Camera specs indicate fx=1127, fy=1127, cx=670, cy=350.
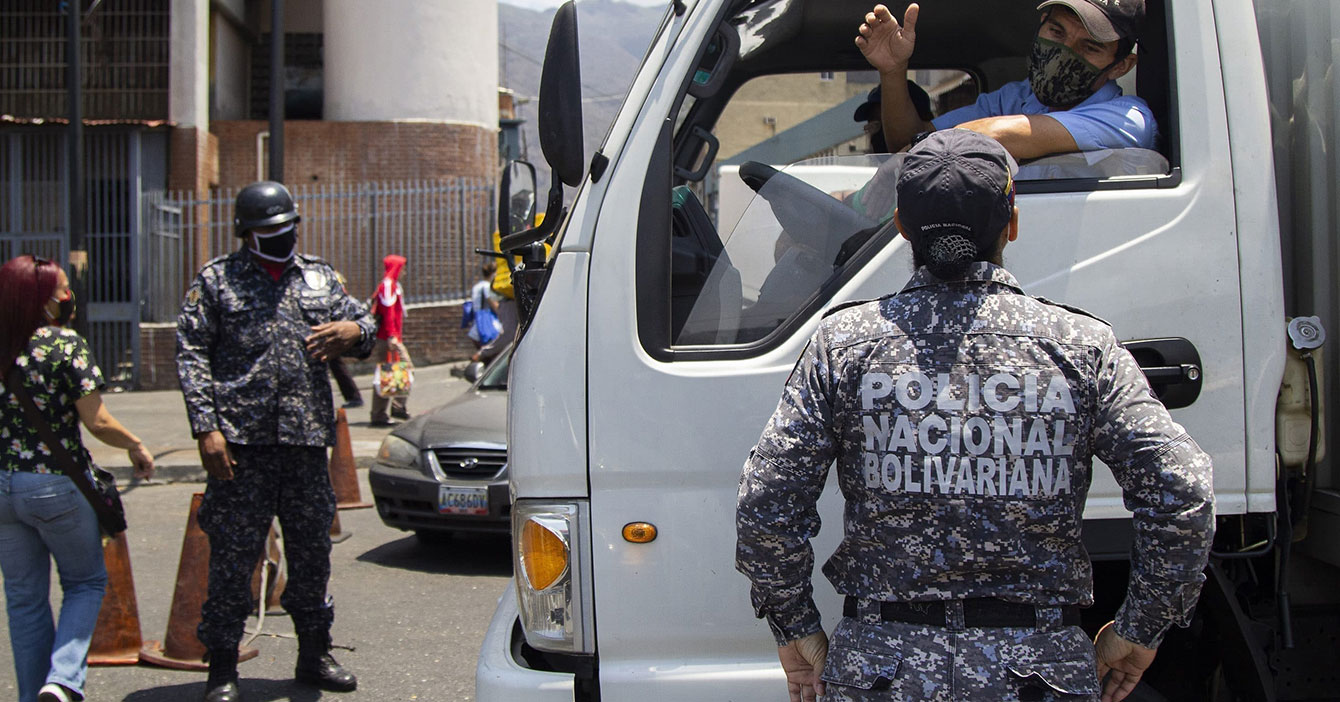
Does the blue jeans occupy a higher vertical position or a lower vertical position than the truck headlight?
lower

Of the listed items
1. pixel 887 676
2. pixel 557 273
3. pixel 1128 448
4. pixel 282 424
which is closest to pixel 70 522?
pixel 282 424

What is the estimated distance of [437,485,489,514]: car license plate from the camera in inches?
252

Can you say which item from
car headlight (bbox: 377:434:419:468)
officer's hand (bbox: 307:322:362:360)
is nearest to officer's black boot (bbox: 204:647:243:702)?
officer's hand (bbox: 307:322:362:360)

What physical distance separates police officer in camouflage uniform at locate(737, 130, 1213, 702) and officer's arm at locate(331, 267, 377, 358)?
2.99 m

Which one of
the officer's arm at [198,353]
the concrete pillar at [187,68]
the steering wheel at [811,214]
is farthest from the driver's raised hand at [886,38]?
the concrete pillar at [187,68]

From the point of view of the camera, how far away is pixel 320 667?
15.0 feet

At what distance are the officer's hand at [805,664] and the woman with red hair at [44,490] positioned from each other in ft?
9.37

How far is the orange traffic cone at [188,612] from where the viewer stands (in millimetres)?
4891

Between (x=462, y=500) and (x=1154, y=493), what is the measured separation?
500 centimetres

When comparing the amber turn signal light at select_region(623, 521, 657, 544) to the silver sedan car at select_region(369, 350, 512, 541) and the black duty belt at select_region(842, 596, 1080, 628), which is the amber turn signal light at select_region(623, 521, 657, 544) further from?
the silver sedan car at select_region(369, 350, 512, 541)

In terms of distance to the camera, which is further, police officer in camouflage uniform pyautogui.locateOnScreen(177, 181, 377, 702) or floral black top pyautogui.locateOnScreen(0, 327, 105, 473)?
police officer in camouflage uniform pyautogui.locateOnScreen(177, 181, 377, 702)

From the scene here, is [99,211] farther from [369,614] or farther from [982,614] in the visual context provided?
[982,614]

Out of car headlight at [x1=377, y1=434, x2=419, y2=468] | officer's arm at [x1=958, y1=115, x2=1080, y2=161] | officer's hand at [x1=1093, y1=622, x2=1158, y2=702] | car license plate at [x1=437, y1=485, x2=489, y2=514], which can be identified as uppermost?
officer's arm at [x1=958, y1=115, x2=1080, y2=161]

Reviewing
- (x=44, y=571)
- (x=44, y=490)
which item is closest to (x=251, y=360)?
(x=44, y=490)
